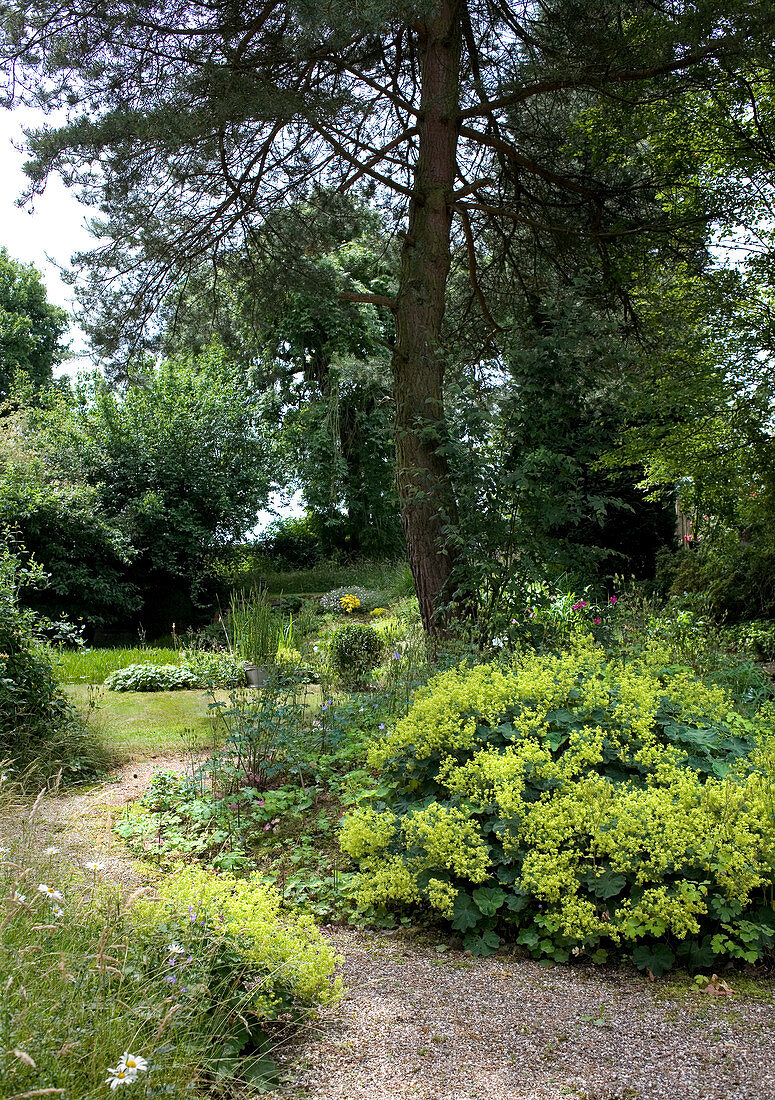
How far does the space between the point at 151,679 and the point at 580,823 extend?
6053mm

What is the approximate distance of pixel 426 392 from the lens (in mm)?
6348

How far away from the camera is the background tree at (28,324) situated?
22281 mm

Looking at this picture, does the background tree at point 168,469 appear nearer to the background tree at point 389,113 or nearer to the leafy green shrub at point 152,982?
the background tree at point 389,113

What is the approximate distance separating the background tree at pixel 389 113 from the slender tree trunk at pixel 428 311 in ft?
0.05

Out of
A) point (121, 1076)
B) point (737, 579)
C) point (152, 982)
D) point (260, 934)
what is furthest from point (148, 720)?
point (737, 579)

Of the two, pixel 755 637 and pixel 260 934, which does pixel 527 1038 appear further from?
pixel 755 637

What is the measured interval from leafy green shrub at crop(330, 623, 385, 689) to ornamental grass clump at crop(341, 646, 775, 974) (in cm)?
373

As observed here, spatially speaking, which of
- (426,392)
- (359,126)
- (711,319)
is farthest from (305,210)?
(711,319)

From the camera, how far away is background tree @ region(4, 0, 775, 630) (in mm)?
5562

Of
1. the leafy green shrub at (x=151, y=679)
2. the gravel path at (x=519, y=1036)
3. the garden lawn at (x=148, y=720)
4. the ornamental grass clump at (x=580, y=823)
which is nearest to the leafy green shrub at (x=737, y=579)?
the ornamental grass clump at (x=580, y=823)

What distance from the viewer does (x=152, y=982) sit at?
77.7 inches

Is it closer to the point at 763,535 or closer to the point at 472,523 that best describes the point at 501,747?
the point at 472,523

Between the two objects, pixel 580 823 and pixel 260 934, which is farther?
pixel 580 823

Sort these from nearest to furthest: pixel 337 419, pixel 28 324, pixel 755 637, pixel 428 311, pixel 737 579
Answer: pixel 428 311
pixel 755 637
pixel 737 579
pixel 337 419
pixel 28 324
